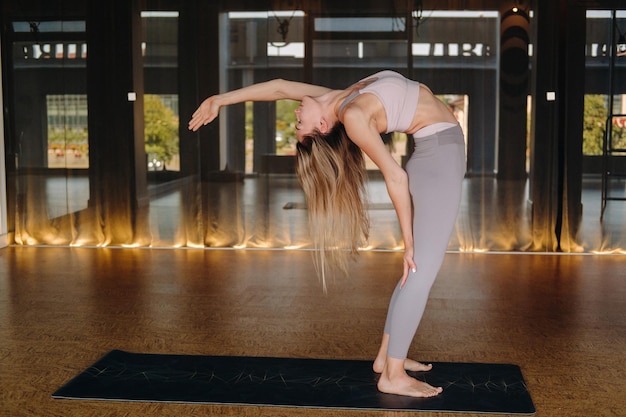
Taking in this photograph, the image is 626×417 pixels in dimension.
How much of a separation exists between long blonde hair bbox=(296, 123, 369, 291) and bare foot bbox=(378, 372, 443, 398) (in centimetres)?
47

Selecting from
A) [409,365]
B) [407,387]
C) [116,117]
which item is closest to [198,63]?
[116,117]

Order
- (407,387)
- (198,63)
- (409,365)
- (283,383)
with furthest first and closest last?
(198,63)
(409,365)
(283,383)
(407,387)

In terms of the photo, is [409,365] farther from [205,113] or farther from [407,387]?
[205,113]

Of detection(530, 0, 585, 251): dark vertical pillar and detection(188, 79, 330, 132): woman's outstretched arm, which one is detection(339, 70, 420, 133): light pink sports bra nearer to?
detection(188, 79, 330, 132): woman's outstretched arm

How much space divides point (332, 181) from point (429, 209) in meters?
0.34

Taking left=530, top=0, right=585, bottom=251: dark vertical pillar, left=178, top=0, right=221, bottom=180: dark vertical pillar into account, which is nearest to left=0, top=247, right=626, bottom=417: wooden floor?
left=530, top=0, right=585, bottom=251: dark vertical pillar

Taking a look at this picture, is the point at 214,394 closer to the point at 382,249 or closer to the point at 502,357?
the point at 502,357

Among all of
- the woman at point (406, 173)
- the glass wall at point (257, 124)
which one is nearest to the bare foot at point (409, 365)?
the woman at point (406, 173)

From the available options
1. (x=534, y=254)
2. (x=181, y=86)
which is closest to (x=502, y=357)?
(x=534, y=254)

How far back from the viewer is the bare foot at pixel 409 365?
2850mm

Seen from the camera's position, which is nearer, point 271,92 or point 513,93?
point 271,92

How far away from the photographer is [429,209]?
2574 mm

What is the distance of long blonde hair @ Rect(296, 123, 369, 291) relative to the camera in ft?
8.50

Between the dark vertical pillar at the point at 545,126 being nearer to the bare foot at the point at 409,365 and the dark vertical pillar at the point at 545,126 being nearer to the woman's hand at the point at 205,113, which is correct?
the bare foot at the point at 409,365
